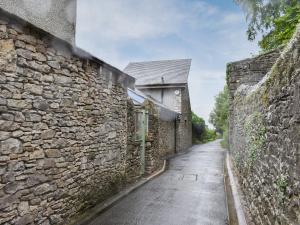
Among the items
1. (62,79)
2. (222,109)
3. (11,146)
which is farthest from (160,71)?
(11,146)

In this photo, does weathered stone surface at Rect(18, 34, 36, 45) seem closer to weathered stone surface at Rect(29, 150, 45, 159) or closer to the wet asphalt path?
weathered stone surface at Rect(29, 150, 45, 159)

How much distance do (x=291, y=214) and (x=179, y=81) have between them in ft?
56.0

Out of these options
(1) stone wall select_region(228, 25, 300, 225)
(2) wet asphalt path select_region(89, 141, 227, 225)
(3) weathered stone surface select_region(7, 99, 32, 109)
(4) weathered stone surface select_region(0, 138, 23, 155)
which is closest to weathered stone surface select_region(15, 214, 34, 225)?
(4) weathered stone surface select_region(0, 138, 23, 155)

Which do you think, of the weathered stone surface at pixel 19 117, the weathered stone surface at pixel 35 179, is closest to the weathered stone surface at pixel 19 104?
the weathered stone surface at pixel 19 117

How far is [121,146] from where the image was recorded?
7.18 metres

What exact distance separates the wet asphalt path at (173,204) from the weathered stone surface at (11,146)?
7.16 ft

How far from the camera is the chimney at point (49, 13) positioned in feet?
15.7

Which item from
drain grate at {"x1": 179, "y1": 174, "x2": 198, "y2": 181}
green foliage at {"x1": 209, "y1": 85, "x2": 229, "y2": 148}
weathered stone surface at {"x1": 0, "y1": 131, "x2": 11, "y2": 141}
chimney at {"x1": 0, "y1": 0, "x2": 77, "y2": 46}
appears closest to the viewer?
weathered stone surface at {"x1": 0, "y1": 131, "x2": 11, "y2": 141}

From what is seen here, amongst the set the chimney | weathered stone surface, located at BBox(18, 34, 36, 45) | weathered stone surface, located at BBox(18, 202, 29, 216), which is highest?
A: the chimney

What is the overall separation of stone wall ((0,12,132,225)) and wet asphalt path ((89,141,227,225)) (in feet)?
2.38

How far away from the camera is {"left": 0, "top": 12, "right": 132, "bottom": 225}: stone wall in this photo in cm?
357

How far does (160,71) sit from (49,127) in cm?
1781

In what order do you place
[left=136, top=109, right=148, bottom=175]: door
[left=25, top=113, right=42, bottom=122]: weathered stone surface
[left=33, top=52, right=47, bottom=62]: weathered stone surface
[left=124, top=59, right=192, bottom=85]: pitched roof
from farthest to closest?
[left=124, top=59, right=192, bottom=85]: pitched roof → [left=136, top=109, right=148, bottom=175]: door → [left=33, top=52, right=47, bottom=62]: weathered stone surface → [left=25, top=113, right=42, bottom=122]: weathered stone surface

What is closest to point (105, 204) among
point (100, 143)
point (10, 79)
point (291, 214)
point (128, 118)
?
point (100, 143)
